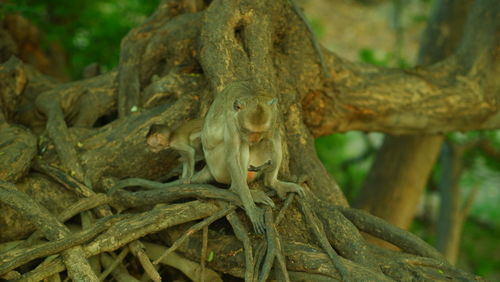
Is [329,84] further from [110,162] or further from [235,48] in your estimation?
[110,162]

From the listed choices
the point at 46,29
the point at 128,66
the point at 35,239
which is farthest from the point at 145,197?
the point at 46,29

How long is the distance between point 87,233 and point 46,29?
460 centimetres

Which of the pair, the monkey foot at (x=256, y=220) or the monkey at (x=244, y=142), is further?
the monkey foot at (x=256, y=220)

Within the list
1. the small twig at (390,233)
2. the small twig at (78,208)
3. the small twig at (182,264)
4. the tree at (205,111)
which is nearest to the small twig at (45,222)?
the tree at (205,111)

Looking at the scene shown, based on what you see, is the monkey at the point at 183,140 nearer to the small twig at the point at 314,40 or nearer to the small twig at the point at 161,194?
the small twig at the point at 161,194

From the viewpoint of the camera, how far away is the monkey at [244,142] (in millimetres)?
3258

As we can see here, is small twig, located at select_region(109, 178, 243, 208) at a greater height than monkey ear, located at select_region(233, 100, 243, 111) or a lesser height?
lesser

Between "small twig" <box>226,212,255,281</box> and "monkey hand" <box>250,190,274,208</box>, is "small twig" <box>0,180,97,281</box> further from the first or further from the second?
"monkey hand" <box>250,190,274,208</box>

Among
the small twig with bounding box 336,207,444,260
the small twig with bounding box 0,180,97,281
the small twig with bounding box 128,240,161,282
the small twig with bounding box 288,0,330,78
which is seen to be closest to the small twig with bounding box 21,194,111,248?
the small twig with bounding box 0,180,97,281

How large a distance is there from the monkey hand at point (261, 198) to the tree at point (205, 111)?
102 mm

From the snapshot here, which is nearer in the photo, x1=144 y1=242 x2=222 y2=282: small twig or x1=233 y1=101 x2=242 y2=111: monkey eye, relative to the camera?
x1=233 y1=101 x2=242 y2=111: monkey eye

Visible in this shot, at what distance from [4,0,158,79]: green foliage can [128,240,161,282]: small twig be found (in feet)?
14.4

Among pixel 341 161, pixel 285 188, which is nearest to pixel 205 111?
pixel 285 188

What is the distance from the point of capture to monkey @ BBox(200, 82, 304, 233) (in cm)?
326
